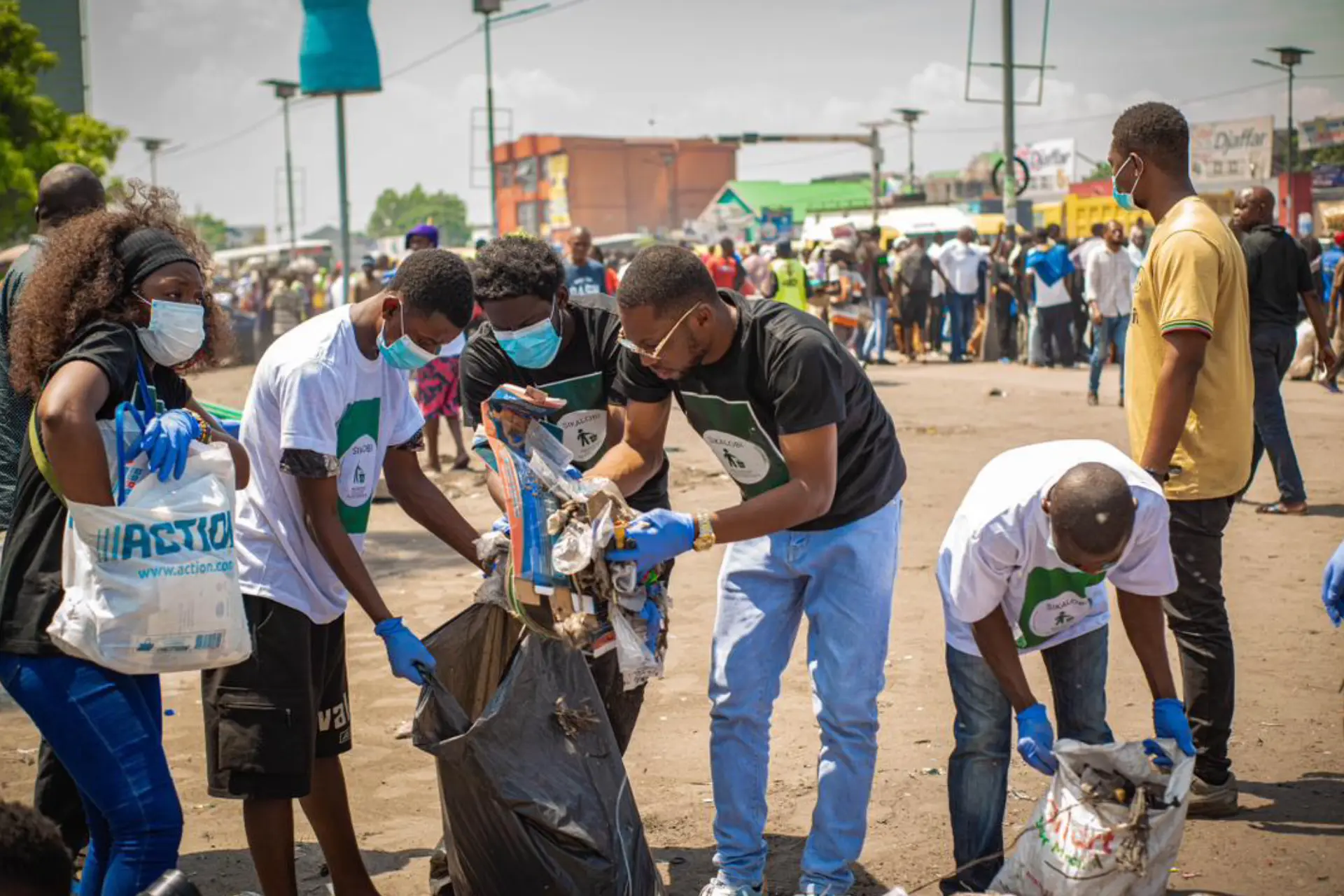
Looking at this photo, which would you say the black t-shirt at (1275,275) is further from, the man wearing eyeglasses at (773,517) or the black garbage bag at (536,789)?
the black garbage bag at (536,789)

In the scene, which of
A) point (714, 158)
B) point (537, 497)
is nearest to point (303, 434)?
point (537, 497)

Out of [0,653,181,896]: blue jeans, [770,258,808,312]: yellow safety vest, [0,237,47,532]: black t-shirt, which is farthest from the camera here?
[770,258,808,312]: yellow safety vest

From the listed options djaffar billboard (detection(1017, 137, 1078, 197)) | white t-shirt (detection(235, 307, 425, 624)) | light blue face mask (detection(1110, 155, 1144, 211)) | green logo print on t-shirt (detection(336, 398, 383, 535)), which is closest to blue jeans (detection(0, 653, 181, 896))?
white t-shirt (detection(235, 307, 425, 624))

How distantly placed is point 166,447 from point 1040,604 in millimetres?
2142

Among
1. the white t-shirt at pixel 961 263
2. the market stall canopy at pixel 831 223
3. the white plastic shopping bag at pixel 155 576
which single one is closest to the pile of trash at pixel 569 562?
the white plastic shopping bag at pixel 155 576

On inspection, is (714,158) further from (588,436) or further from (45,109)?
(588,436)

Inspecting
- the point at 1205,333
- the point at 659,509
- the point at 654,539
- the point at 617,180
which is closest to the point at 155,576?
the point at 654,539

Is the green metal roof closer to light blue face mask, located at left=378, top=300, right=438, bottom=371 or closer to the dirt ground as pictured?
the dirt ground

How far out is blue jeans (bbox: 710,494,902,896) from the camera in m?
3.59

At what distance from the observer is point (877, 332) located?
783 inches

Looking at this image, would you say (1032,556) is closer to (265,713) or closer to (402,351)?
(402,351)

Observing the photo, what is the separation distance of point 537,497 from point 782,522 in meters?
0.61

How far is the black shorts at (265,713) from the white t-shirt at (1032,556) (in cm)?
168

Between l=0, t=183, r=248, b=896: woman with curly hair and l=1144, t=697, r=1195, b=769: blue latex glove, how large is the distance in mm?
2286
